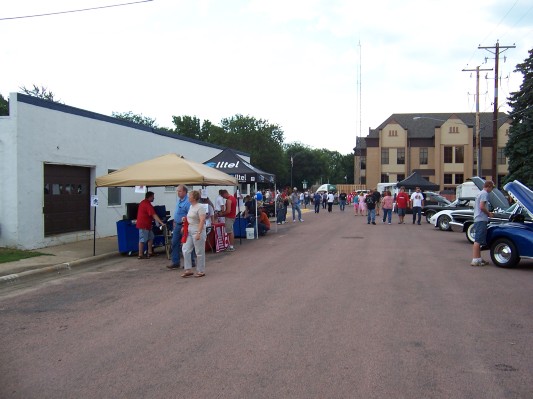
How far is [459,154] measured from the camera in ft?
227

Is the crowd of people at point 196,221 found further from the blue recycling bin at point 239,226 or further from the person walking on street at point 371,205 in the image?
the person walking on street at point 371,205

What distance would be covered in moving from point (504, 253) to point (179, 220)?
7.21 metres

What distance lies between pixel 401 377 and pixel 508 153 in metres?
39.3

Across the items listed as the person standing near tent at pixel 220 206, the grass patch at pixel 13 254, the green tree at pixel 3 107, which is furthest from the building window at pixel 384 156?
the grass patch at pixel 13 254

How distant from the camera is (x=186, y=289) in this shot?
29.3 feet

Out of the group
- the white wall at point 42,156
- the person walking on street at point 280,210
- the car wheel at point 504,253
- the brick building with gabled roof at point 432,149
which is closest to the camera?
the car wheel at point 504,253

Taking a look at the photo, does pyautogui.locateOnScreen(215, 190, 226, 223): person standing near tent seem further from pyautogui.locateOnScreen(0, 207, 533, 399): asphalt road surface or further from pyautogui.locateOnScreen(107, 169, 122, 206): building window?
pyautogui.locateOnScreen(107, 169, 122, 206): building window

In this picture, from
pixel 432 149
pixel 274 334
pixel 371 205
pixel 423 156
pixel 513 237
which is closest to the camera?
pixel 274 334

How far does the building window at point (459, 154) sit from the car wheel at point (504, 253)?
61.7m

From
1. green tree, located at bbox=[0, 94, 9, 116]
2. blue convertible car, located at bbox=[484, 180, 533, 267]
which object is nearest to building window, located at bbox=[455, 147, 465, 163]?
green tree, located at bbox=[0, 94, 9, 116]

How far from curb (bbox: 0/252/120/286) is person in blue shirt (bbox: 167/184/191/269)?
2317mm

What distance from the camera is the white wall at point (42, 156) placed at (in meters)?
12.9

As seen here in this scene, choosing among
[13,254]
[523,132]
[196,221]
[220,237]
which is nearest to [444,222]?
[220,237]

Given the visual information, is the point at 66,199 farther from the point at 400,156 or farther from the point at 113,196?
the point at 400,156
